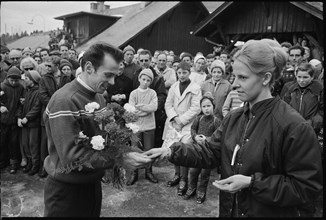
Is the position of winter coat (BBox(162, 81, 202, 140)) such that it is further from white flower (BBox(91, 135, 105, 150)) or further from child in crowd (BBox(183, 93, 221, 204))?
white flower (BBox(91, 135, 105, 150))

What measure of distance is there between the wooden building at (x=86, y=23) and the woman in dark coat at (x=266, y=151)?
22.8 m

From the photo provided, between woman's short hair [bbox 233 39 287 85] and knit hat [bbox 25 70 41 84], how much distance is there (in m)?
5.26

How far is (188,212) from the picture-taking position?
4559mm

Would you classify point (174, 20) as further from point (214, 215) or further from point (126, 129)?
point (126, 129)

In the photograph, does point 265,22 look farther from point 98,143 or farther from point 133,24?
point 133,24

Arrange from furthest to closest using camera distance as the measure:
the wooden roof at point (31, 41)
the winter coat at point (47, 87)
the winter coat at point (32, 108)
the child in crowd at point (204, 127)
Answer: the wooden roof at point (31, 41)
the winter coat at point (32, 108)
the winter coat at point (47, 87)
the child in crowd at point (204, 127)

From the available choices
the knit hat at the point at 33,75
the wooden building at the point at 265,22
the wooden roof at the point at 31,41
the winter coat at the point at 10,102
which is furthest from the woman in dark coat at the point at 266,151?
the wooden roof at the point at 31,41

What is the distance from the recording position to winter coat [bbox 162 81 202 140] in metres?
5.39

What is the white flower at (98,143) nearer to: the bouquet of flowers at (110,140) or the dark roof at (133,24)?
the bouquet of flowers at (110,140)

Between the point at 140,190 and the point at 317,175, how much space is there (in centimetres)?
385

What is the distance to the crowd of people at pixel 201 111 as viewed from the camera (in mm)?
2035

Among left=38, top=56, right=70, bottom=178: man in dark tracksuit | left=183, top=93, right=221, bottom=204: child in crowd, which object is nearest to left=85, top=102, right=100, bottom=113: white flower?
left=183, top=93, right=221, bottom=204: child in crowd

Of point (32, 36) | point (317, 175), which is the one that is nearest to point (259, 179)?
point (317, 175)

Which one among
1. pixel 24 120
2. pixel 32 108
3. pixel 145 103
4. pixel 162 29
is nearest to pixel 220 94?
pixel 145 103
